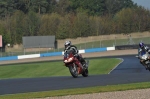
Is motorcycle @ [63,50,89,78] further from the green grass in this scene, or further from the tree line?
the tree line

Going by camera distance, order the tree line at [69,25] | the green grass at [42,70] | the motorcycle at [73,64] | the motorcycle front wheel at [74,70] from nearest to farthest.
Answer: the motorcycle at [73,64], the motorcycle front wheel at [74,70], the green grass at [42,70], the tree line at [69,25]

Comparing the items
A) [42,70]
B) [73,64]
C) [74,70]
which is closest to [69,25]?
[42,70]

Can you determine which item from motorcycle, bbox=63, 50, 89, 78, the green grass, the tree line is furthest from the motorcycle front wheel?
the tree line

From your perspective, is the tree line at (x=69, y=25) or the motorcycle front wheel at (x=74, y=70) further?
the tree line at (x=69, y=25)

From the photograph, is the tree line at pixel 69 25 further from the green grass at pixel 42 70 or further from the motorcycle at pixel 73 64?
the motorcycle at pixel 73 64

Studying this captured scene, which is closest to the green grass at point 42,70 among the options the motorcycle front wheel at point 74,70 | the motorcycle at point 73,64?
the motorcycle at point 73,64

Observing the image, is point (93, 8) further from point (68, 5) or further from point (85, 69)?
point (85, 69)

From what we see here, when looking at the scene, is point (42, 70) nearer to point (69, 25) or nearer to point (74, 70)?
point (74, 70)

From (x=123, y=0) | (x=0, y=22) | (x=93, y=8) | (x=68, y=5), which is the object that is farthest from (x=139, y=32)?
(x=123, y=0)

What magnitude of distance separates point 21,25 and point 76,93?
8319 centimetres

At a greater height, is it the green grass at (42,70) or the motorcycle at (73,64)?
the motorcycle at (73,64)

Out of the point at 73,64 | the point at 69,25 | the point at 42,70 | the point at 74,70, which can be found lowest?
the point at 42,70

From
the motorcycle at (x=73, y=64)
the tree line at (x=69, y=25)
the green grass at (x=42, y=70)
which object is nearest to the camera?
the motorcycle at (x=73, y=64)

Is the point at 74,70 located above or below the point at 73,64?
below
